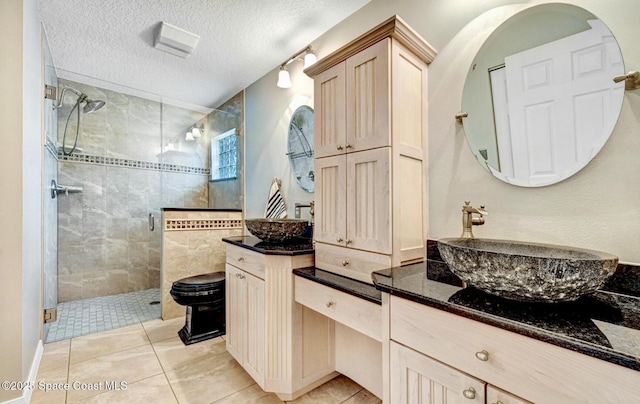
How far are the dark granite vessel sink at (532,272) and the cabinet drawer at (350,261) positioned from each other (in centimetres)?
40

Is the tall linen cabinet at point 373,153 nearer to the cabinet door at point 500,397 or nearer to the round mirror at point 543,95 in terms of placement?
the round mirror at point 543,95

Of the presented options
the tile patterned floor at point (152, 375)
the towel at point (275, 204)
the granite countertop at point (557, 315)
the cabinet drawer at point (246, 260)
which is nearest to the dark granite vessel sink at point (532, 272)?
the granite countertop at point (557, 315)

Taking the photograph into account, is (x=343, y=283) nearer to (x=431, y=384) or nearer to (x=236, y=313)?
(x=431, y=384)

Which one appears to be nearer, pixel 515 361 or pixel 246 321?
pixel 515 361

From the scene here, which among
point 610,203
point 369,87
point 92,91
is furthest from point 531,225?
point 92,91

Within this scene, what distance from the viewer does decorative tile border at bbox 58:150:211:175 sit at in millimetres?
3033

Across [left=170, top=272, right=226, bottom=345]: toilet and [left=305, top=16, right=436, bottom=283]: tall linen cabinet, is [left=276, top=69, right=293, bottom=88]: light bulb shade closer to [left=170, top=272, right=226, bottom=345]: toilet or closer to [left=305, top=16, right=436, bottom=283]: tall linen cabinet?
[left=305, top=16, right=436, bottom=283]: tall linen cabinet

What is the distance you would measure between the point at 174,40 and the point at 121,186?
1.97 m

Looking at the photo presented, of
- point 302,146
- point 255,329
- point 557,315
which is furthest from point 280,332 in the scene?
point 302,146

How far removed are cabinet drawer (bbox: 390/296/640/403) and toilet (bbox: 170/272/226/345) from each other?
1.71 meters

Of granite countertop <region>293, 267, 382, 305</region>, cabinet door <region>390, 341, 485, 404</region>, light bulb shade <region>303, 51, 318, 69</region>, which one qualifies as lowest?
cabinet door <region>390, 341, 485, 404</region>

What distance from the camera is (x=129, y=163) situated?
3.30m

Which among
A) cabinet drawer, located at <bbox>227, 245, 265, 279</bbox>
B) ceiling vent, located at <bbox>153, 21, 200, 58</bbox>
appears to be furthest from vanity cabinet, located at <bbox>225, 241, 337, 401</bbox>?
ceiling vent, located at <bbox>153, 21, 200, 58</bbox>

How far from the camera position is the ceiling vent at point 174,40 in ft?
6.72
